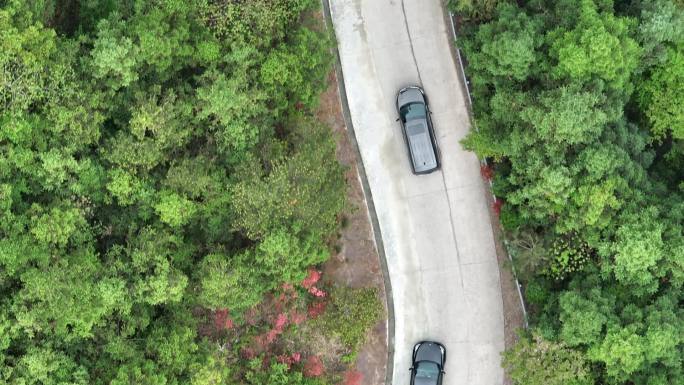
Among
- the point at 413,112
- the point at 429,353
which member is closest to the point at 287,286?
the point at 429,353

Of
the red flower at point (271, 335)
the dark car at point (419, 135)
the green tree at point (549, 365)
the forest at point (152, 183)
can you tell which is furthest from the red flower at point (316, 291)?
the green tree at point (549, 365)

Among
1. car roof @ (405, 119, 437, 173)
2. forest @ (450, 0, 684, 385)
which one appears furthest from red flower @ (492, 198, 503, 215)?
car roof @ (405, 119, 437, 173)

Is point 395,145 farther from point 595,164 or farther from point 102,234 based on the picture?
point 102,234

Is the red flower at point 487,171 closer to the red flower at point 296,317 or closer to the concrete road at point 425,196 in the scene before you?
the concrete road at point 425,196

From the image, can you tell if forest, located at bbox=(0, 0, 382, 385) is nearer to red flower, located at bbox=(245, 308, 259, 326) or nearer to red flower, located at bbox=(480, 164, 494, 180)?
red flower, located at bbox=(245, 308, 259, 326)

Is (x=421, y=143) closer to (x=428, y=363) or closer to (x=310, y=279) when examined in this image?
(x=310, y=279)
